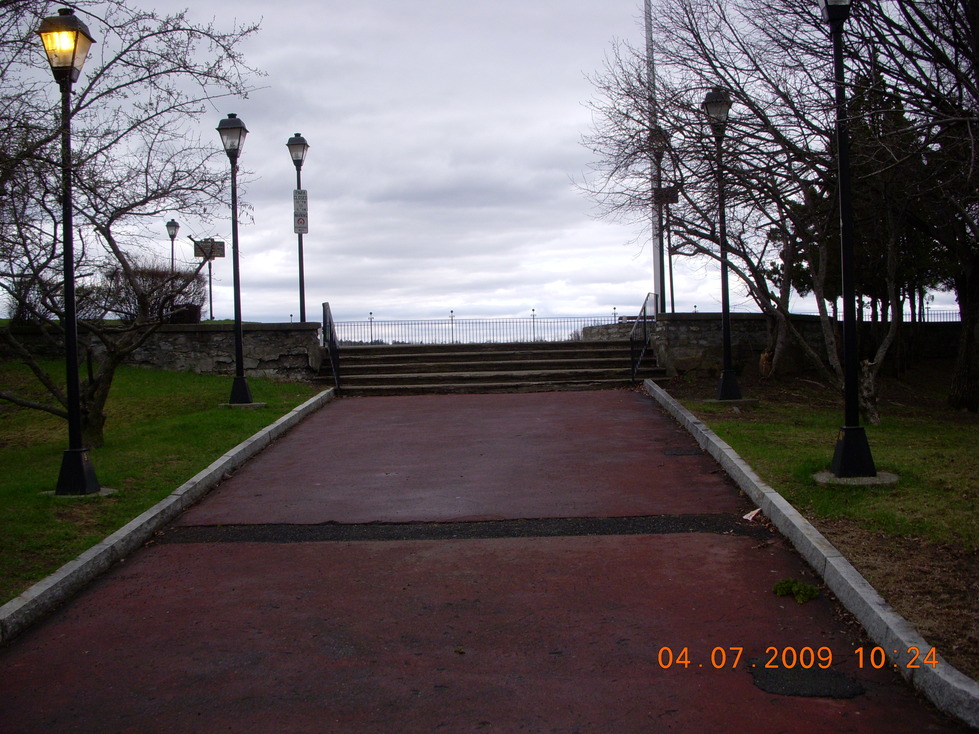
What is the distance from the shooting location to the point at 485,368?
17.5m

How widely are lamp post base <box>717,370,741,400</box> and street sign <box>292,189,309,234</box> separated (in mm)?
8867

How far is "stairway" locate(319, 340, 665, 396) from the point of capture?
53.5 ft

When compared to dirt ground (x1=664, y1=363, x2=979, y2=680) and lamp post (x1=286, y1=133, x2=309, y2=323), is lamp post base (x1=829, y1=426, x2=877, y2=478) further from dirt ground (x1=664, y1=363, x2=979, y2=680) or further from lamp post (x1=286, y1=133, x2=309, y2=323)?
lamp post (x1=286, y1=133, x2=309, y2=323)

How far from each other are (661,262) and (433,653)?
47.9 feet

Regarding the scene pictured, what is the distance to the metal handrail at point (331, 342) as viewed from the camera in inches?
657

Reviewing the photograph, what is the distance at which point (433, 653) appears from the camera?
456 centimetres

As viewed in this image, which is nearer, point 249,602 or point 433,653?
point 433,653

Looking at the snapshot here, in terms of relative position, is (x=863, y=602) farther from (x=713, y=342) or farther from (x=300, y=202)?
(x=300, y=202)

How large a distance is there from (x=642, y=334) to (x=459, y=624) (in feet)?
47.0

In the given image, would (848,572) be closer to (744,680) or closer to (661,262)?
(744,680)

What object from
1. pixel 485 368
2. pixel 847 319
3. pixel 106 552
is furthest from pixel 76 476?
pixel 485 368

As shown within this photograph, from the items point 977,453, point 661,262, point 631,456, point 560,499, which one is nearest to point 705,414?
point 631,456

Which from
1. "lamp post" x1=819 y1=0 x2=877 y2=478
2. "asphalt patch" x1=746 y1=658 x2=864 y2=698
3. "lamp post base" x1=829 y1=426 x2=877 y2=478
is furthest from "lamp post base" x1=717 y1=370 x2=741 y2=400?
"asphalt patch" x1=746 y1=658 x2=864 y2=698

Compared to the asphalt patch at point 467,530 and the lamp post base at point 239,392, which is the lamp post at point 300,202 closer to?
the lamp post base at point 239,392
